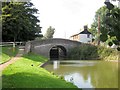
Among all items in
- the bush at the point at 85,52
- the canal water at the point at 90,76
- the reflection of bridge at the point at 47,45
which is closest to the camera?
the canal water at the point at 90,76

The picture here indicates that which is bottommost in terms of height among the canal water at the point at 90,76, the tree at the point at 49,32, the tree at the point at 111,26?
the canal water at the point at 90,76

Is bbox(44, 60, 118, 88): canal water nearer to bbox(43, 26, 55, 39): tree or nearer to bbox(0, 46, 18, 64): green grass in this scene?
bbox(0, 46, 18, 64): green grass

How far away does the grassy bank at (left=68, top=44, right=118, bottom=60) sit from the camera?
130 ft

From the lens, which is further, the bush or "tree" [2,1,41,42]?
the bush

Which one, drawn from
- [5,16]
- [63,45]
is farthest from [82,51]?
[5,16]

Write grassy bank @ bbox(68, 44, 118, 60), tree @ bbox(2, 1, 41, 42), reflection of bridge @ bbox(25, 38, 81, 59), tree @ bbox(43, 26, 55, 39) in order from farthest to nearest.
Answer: tree @ bbox(43, 26, 55, 39) < reflection of bridge @ bbox(25, 38, 81, 59) < grassy bank @ bbox(68, 44, 118, 60) < tree @ bbox(2, 1, 41, 42)

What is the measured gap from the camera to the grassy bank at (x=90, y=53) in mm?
39625

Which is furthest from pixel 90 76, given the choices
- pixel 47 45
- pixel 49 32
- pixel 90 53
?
pixel 49 32

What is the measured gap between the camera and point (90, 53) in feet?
140

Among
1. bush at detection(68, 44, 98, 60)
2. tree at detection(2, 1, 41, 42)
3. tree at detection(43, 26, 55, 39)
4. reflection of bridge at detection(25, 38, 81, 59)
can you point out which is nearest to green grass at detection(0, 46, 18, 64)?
tree at detection(2, 1, 41, 42)

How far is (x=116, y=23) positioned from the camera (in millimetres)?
5062

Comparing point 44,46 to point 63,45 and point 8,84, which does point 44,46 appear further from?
point 8,84

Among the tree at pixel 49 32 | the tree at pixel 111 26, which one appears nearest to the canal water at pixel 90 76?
the tree at pixel 111 26

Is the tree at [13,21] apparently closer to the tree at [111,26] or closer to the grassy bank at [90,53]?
the grassy bank at [90,53]
